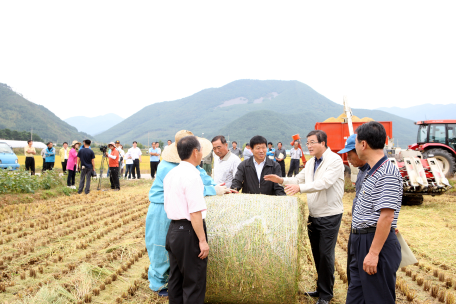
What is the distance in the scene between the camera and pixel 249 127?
15038cm

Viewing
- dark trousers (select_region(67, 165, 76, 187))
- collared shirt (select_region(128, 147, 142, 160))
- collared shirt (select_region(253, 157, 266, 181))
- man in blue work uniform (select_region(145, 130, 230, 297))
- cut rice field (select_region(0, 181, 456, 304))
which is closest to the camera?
man in blue work uniform (select_region(145, 130, 230, 297))

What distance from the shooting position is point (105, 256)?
4.94 metres

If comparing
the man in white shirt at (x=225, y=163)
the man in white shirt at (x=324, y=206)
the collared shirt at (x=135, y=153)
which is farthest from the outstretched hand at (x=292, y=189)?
the collared shirt at (x=135, y=153)

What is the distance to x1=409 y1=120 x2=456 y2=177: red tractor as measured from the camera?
1320 cm

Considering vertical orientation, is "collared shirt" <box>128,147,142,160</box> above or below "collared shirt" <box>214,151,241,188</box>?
above

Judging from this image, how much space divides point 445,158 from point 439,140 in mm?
1250

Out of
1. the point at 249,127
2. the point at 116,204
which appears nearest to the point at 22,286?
the point at 116,204

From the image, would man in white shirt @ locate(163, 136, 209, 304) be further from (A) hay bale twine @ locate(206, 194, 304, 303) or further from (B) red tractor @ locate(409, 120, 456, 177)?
(B) red tractor @ locate(409, 120, 456, 177)

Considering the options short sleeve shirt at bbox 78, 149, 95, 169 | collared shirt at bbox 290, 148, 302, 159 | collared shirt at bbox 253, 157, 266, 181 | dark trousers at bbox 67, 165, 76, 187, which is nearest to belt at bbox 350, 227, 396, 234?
collared shirt at bbox 253, 157, 266, 181

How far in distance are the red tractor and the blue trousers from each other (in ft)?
42.9

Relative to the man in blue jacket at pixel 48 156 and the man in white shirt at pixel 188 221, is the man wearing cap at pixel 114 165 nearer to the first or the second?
the man in blue jacket at pixel 48 156

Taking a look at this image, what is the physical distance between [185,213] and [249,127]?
14860 centimetres

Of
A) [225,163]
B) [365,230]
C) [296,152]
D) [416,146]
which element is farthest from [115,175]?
[416,146]

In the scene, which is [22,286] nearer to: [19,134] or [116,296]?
[116,296]
